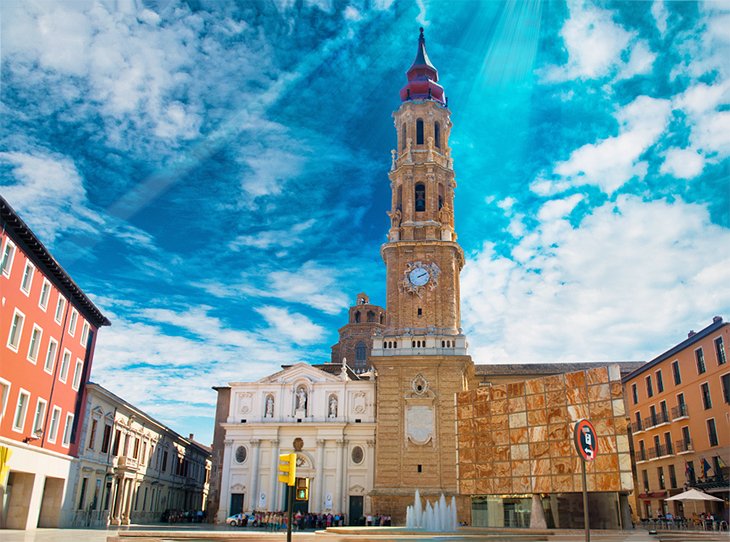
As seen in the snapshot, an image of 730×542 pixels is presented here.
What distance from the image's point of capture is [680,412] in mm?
37938

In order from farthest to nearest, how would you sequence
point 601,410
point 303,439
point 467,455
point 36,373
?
point 303,439, point 467,455, point 36,373, point 601,410

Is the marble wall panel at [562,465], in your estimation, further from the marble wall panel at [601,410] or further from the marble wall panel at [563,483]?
the marble wall panel at [601,410]

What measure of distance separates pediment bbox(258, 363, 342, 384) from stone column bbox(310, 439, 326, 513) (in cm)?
525

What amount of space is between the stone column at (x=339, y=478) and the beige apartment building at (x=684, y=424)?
20.8 m

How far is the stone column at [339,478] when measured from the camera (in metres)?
46.4

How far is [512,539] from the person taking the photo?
21547 millimetres

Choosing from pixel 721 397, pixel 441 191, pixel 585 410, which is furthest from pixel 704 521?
pixel 441 191

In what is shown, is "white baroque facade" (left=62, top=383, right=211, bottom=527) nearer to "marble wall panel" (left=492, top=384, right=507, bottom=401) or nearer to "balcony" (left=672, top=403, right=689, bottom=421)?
"marble wall panel" (left=492, top=384, right=507, bottom=401)

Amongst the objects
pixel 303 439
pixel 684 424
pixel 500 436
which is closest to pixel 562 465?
pixel 500 436

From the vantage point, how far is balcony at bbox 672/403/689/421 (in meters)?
37.3

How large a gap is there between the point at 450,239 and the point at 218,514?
92.3 feet

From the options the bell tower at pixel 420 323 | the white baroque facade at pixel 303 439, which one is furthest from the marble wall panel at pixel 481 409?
the white baroque facade at pixel 303 439

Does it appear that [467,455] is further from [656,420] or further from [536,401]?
[656,420]

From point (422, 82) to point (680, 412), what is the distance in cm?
3453
